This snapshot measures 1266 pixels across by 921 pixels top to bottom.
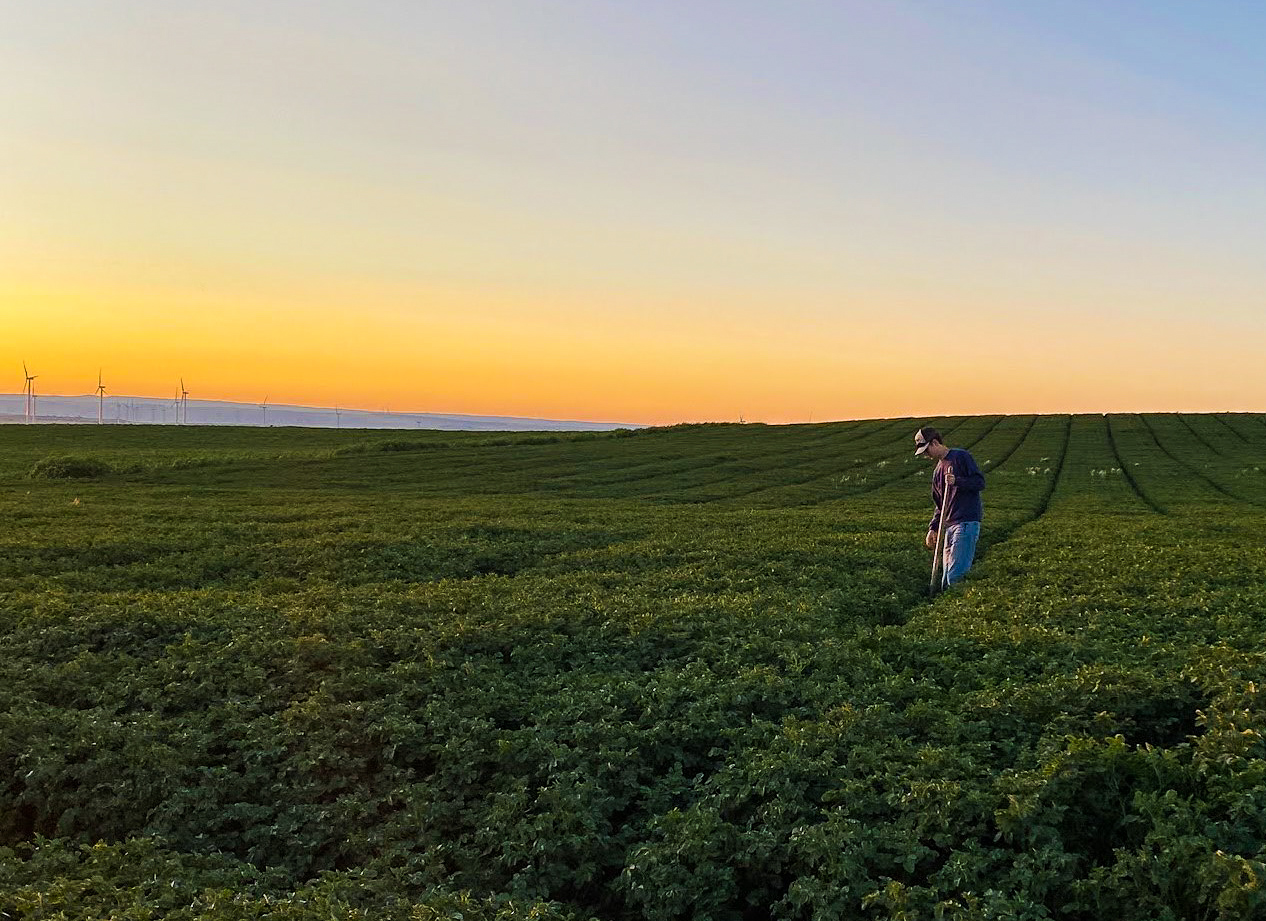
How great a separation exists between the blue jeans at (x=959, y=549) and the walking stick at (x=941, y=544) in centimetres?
17

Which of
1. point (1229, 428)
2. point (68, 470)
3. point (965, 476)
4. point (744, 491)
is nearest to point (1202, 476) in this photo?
point (744, 491)

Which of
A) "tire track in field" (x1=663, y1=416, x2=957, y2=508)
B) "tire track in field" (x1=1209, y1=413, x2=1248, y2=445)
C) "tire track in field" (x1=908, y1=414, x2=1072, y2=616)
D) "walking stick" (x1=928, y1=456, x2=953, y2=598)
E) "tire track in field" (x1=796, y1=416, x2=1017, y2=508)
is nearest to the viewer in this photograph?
"walking stick" (x1=928, y1=456, x2=953, y2=598)

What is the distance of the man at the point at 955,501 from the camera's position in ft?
59.9

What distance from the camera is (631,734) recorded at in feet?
31.5

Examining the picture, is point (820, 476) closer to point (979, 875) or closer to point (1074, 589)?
point (1074, 589)

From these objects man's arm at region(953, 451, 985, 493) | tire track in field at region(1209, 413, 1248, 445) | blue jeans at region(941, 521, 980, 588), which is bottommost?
blue jeans at region(941, 521, 980, 588)

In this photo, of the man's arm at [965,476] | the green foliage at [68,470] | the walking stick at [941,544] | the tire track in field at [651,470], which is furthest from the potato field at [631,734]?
the green foliage at [68,470]

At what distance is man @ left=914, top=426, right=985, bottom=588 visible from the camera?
18266mm

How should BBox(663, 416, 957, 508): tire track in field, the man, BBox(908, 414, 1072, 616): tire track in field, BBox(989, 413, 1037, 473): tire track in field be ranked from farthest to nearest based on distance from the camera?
BBox(989, 413, 1037, 473): tire track in field, BBox(663, 416, 957, 508): tire track in field, BBox(908, 414, 1072, 616): tire track in field, the man

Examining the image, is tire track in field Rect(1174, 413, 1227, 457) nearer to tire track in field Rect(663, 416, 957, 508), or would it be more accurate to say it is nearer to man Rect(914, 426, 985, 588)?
tire track in field Rect(663, 416, 957, 508)

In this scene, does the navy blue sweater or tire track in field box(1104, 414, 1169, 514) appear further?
tire track in field box(1104, 414, 1169, 514)

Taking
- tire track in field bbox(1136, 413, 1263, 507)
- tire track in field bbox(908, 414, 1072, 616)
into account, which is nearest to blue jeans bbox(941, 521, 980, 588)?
tire track in field bbox(908, 414, 1072, 616)

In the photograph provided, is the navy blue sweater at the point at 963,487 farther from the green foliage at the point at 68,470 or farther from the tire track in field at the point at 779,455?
the green foliage at the point at 68,470

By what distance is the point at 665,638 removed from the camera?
13344 millimetres
